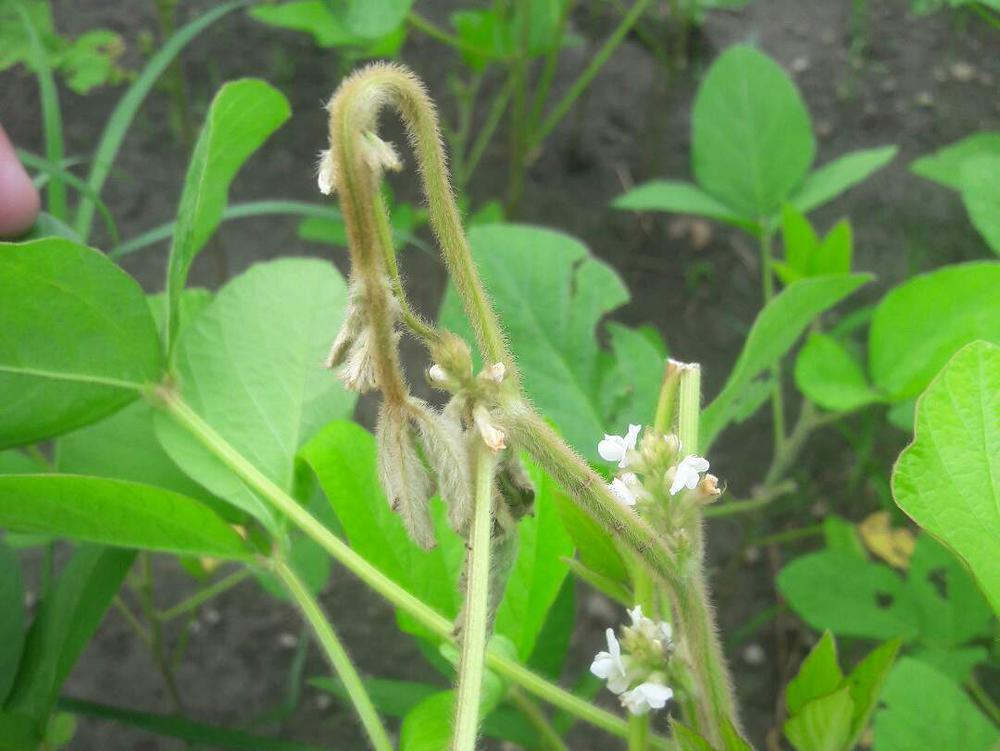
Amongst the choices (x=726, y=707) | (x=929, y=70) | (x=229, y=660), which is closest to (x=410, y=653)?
(x=229, y=660)

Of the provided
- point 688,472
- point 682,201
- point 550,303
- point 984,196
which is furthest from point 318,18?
point 688,472

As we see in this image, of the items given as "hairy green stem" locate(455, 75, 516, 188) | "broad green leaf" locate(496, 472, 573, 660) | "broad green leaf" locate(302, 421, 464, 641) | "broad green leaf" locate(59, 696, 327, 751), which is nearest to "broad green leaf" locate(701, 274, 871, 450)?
"broad green leaf" locate(496, 472, 573, 660)

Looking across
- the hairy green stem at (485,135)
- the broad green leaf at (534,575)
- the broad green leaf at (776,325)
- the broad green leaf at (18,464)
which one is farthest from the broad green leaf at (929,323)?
the hairy green stem at (485,135)

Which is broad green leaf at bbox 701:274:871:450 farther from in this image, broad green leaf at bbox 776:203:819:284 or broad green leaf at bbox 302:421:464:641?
broad green leaf at bbox 776:203:819:284

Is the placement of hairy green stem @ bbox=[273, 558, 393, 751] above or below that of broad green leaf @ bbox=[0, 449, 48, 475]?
above

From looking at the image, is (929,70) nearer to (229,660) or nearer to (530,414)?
(229,660)
